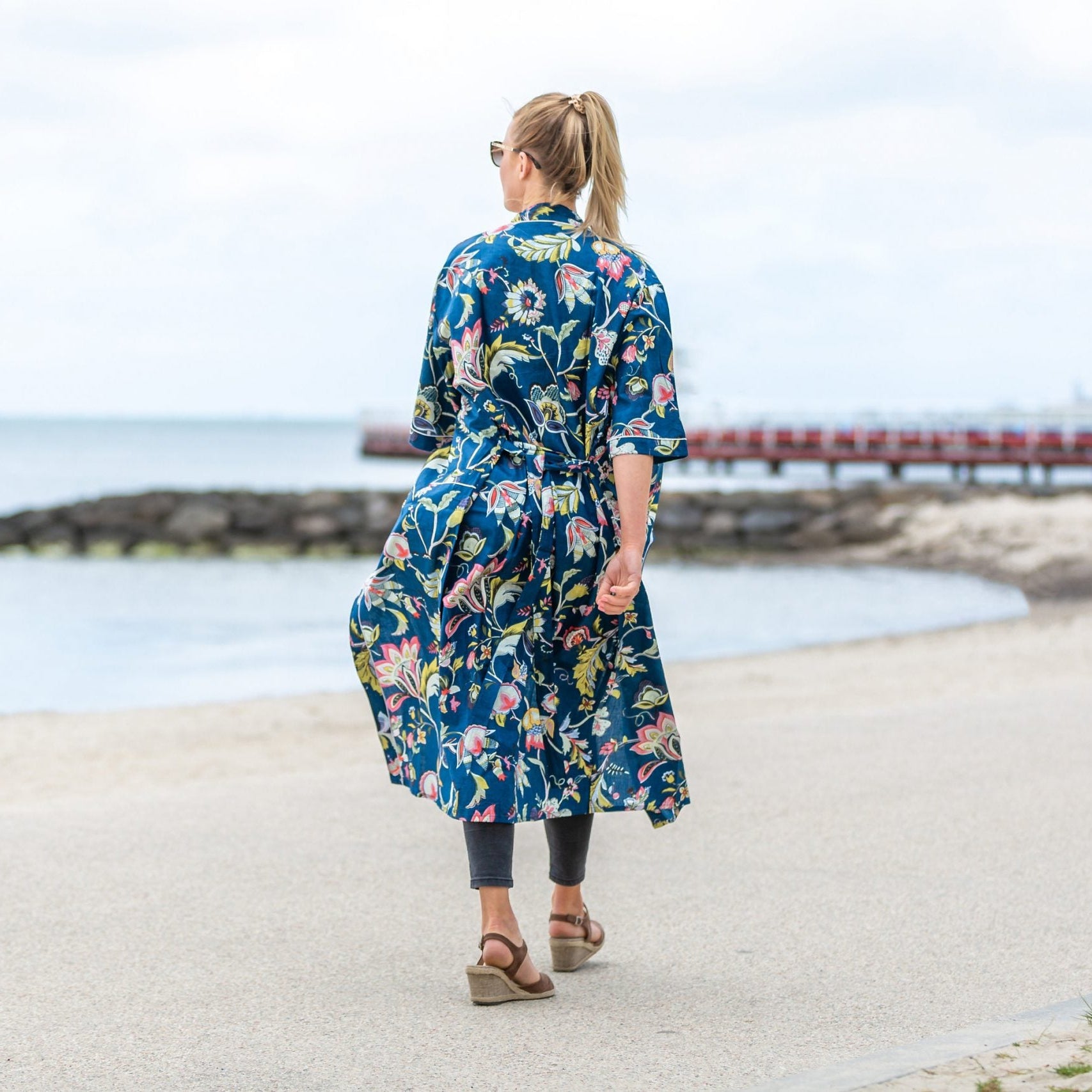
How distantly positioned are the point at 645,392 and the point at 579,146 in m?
0.51

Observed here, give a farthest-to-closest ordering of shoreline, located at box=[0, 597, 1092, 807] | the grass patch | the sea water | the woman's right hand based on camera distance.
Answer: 1. the sea water
2. shoreline, located at box=[0, 597, 1092, 807]
3. the woman's right hand
4. the grass patch

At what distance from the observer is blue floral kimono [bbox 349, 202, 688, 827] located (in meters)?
2.87

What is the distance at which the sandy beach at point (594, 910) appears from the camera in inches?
105

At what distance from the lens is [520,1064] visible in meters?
2.57

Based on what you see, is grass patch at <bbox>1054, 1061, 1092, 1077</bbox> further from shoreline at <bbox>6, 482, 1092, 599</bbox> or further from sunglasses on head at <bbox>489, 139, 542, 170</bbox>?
shoreline at <bbox>6, 482, 1092, 599</bbox>

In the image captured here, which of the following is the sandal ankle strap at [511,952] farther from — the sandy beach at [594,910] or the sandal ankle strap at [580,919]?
the sandal ankle strap at [580,919]

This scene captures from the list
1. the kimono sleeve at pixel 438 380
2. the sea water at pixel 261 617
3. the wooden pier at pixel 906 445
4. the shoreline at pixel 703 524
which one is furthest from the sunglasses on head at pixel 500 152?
the wooden pier at pixel 906 445

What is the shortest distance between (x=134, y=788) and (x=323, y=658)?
7.59 meters

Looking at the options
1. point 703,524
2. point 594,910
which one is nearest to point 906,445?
point 703,524

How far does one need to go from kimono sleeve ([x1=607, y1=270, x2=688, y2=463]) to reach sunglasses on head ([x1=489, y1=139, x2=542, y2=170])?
328 mm

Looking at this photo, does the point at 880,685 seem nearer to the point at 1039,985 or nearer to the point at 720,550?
the point at 1039,985

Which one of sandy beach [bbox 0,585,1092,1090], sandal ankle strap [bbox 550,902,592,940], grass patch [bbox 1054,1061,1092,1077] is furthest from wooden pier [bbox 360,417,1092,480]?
grass patch [bbox 1054,1061,1092,1077]

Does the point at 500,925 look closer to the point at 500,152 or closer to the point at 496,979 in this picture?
the point at 496,979

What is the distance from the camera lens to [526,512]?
288cm
